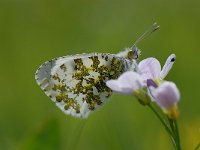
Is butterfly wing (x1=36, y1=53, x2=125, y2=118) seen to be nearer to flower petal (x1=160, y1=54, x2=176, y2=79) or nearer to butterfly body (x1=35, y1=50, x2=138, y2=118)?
butterfly body (x1=35, y1=50, x2=138, y2=118)

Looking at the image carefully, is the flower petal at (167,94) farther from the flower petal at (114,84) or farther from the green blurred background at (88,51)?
the green blurred background at (88,51)

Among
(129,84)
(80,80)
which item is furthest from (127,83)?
(80,80)

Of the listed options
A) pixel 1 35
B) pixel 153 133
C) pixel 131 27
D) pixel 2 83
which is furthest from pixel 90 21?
pixel 153 133

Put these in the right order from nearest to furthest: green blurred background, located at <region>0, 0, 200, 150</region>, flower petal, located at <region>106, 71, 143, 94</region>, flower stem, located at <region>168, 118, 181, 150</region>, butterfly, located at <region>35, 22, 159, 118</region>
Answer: flower stem, located at <region>168, 118, 181, 150</region> < flower petal, located at <region>106, 71, 143, 94</region> < butterfly, located at <region>35, 22, 159, 118</region> < green blurred background, located at <region>0, 0, 200, 150</region>

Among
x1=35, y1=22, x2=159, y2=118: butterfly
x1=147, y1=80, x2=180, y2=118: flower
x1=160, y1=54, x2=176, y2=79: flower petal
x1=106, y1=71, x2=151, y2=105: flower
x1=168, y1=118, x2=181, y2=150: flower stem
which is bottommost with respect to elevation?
x1=168, y1=118, x2=181, y2=150: flower stem

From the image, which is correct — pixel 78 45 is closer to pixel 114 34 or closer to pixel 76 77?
pixel 114 34

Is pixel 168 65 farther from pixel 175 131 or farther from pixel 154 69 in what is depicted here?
pixel 175 131

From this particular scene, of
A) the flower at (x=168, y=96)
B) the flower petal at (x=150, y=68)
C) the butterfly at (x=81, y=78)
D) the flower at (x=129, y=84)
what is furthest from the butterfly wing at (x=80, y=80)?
the flower at (x=168, y=96)

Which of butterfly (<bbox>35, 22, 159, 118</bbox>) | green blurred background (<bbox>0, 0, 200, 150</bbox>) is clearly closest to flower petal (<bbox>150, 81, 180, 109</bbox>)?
butterfly (<bbox>35, 22, 159, 118</bbox>)
